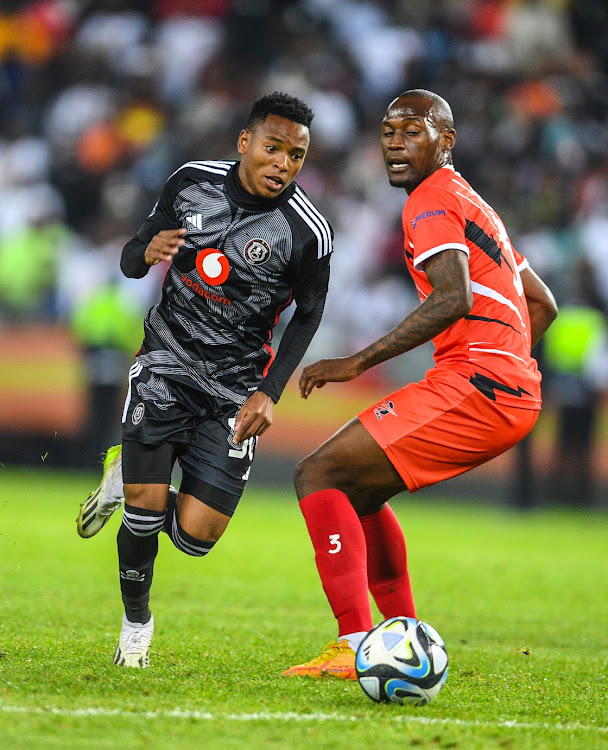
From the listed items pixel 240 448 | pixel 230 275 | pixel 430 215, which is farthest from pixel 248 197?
pixel 240 448

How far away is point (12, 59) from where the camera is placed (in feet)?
55.8

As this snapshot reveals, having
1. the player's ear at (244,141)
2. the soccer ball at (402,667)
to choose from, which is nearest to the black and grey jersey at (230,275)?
the player's ear at (244,141)

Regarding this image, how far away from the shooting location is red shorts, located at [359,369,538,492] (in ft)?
15.0

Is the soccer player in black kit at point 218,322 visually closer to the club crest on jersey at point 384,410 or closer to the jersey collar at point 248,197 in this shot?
the jersey collar at point 248,197

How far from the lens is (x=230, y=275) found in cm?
500

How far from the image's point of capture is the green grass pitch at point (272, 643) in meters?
3.67

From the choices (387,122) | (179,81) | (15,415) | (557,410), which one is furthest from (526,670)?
(179,81)

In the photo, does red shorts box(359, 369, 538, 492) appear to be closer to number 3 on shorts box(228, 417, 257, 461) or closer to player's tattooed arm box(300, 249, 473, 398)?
player's tattooed arm box(300, 249, 473, 398)

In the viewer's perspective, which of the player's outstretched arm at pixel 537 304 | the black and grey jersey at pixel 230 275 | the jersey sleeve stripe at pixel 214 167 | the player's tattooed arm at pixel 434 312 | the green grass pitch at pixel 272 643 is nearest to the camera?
the green grass pitch at pixel 272 643

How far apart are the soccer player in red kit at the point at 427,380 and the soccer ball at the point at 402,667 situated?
0.48m

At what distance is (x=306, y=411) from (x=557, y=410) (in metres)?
2.68

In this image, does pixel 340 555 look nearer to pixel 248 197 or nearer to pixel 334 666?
pixel 334 666

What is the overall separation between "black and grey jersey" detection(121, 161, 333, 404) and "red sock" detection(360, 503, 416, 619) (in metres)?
0.71

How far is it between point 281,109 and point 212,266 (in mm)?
741
